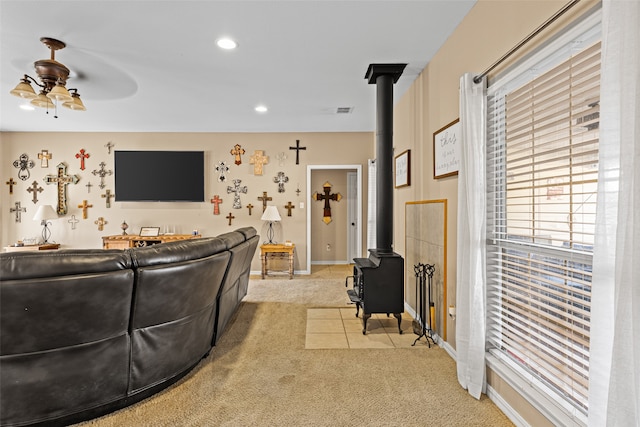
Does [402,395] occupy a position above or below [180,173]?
below

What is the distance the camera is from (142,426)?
180cm

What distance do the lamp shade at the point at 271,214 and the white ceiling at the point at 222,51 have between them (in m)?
1.71

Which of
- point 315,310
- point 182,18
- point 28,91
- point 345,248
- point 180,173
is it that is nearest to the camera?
point 182,18

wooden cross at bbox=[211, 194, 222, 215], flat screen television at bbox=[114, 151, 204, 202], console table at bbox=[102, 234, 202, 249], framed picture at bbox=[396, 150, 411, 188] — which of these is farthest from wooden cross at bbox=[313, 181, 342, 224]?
framed picture at bbox=[396, 150, 411, 188]

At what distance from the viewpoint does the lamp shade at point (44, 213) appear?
554 cm

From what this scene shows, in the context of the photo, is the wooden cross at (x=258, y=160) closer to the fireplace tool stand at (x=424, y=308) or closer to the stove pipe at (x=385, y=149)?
the stove pipe at (x=385, y=149)

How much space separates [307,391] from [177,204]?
4793 mm

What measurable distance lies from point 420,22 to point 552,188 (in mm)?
1645

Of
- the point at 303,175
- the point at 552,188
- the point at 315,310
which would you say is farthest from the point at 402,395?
the point at 303,175

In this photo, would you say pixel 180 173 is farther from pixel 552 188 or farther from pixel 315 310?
pixel 552 188

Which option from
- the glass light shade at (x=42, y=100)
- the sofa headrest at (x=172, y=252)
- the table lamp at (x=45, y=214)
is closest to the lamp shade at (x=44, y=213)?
the table lamp at (x=45, y=214)

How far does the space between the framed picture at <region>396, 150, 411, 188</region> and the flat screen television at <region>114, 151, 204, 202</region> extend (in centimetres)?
355

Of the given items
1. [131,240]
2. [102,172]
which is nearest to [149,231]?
[131,240]

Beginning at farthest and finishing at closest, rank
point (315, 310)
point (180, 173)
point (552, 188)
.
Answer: point (180, 173) < point (315, 310) < point (552, 188)
